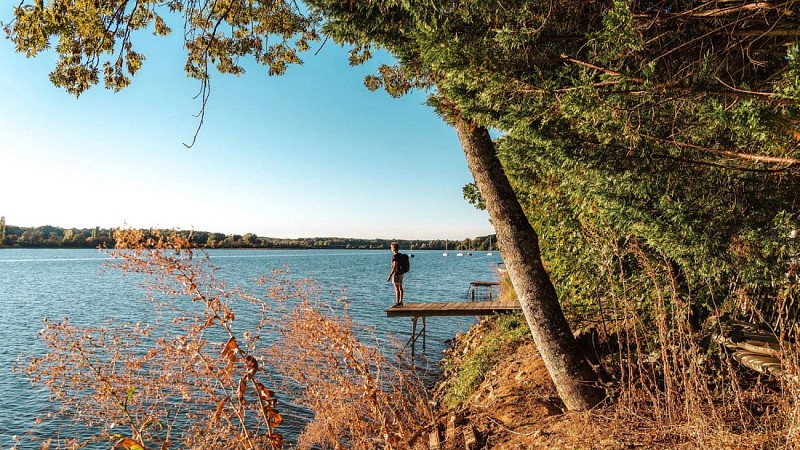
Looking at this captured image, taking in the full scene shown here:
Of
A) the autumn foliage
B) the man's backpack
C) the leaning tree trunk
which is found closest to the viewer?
the autumn foliage

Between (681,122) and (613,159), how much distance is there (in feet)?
1.96

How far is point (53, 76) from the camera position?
5141 mm

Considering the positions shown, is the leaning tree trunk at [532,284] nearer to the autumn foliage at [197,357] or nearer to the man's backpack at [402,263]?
the autumn foliage at [197,357]

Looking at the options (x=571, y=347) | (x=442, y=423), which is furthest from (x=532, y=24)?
(x=442, y=423)

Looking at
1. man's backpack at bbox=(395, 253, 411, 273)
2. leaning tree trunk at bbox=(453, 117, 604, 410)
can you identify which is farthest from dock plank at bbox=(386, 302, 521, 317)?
leaning tree trunk at bbox=(453, 117, 604, 410)

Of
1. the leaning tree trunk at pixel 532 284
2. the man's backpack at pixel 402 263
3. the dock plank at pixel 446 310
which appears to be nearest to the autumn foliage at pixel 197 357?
the leaning tree trunk at pixel 532 284

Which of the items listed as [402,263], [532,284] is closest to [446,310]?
[402,263]

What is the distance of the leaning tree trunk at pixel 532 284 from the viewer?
4375 millimetres

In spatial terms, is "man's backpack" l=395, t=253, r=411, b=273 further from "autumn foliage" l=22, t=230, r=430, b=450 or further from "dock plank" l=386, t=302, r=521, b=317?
"autumn foliage" l=22, t=230, r=430, b=450

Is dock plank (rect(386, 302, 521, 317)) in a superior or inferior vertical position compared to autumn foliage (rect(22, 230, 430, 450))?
inferior

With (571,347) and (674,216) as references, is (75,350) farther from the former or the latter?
(674,216)

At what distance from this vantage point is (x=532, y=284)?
14.8 feet

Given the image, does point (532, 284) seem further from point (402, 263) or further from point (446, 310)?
point (402, 263)

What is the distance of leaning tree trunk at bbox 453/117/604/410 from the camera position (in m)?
4.38
